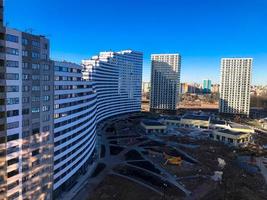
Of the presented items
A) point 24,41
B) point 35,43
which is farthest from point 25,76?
point 35,43

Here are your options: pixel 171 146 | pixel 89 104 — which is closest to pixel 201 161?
pixel 171 146

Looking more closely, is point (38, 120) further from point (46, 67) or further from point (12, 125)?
point (46, 67)

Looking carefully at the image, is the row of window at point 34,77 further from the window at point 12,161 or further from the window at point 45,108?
the window at point 12,161

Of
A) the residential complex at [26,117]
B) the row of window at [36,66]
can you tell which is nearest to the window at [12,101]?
the residential complex at [26,117]

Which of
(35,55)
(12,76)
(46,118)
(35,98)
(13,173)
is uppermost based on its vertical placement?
(35,55)

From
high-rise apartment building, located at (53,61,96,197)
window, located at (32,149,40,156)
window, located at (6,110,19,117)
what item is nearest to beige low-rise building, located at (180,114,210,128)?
high-rise apartment building, located at (53,61,96,197)

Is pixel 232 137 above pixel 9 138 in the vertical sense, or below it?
below
